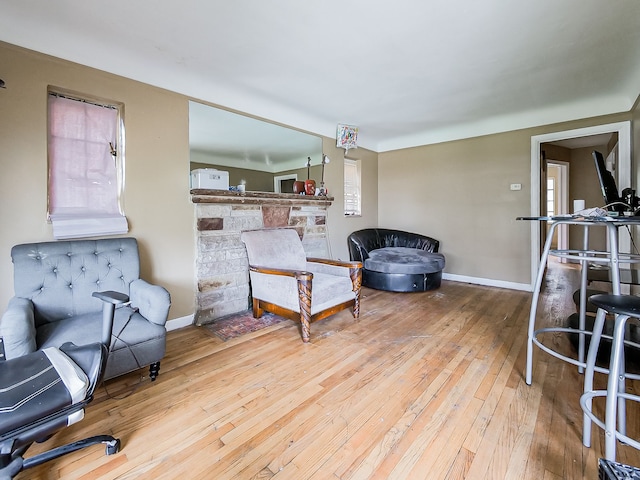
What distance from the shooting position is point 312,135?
3988mm

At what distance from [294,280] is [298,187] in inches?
65.6

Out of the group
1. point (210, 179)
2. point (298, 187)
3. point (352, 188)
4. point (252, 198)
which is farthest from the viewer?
point (352, 188)

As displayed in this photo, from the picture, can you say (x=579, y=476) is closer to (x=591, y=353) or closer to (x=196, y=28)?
(x=591, y=353)

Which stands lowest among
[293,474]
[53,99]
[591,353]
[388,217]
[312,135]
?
[293,474]

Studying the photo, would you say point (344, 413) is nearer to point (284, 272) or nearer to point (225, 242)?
point (284, 272)

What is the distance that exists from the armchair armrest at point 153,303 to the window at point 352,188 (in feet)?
10.7

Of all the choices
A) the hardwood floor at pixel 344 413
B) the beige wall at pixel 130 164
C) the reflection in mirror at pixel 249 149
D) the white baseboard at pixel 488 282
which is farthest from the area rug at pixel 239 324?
the white baseboard at pixel 488 282

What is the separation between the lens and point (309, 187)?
12.9 feet

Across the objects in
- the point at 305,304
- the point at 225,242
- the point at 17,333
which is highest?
the point at 225,242

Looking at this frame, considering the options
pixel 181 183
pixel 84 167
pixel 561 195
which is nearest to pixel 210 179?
pixel 181 183

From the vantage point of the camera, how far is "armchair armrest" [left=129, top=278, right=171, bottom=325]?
5.88ft

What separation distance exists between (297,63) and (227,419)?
8.92 feet

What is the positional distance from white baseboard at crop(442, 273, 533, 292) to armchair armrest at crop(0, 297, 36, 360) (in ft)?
15.8

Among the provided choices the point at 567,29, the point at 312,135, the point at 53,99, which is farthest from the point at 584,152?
the point at 53,99
